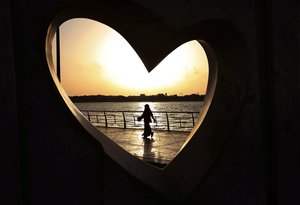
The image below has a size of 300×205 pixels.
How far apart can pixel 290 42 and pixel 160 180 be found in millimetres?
2152

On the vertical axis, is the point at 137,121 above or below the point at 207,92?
below

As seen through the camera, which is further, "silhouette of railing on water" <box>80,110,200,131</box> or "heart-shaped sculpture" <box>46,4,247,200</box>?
"silhouette of railing on water" <box>80,110,200,131</box>

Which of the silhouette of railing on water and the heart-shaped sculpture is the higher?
the heart-shaped sculpture

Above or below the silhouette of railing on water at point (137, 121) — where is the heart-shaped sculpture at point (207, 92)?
above

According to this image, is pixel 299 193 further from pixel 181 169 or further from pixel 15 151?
pixel 15 151

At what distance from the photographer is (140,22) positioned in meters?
2.67

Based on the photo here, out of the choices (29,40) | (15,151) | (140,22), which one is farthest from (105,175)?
(140,22)

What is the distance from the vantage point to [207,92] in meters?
3.60

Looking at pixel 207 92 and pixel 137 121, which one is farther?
pixel 137 121

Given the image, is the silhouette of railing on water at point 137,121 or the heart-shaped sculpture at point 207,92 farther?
the silhouette of railing on water at point 137,121

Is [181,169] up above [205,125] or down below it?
below

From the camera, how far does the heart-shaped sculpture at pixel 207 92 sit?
258 cm

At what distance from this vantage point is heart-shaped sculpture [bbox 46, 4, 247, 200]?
2580 mm

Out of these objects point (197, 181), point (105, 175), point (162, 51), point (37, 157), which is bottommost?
point (197, 181)
